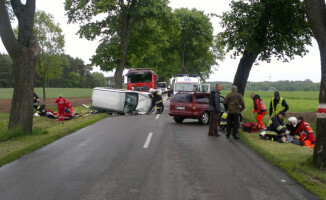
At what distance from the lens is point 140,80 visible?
114 ft

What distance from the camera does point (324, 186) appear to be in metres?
6.07

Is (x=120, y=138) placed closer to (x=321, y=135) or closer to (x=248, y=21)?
(x=321, y=135)

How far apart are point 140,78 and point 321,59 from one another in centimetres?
2780

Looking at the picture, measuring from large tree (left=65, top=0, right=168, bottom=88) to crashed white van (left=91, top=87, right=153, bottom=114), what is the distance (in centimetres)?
744

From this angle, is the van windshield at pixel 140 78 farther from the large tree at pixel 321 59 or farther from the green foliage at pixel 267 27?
the large tree at pixel 321 59

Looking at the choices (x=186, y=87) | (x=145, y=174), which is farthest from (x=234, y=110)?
(x=186, y=87)

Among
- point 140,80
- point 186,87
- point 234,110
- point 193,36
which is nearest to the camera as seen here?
point 234,110

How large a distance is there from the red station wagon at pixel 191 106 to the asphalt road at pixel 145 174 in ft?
20.8

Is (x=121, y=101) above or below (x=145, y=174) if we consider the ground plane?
above

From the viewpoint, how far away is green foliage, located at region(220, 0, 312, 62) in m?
16.4

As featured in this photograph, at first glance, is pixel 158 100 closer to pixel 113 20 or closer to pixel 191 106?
pixel 191 106

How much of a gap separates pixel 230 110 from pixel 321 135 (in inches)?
214

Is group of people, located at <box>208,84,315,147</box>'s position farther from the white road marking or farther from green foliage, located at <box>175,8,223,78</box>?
green foliage, located at <box>175,8,223,78</box>

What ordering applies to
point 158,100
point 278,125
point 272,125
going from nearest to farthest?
point 278,125, point 272,125, point 158,100
